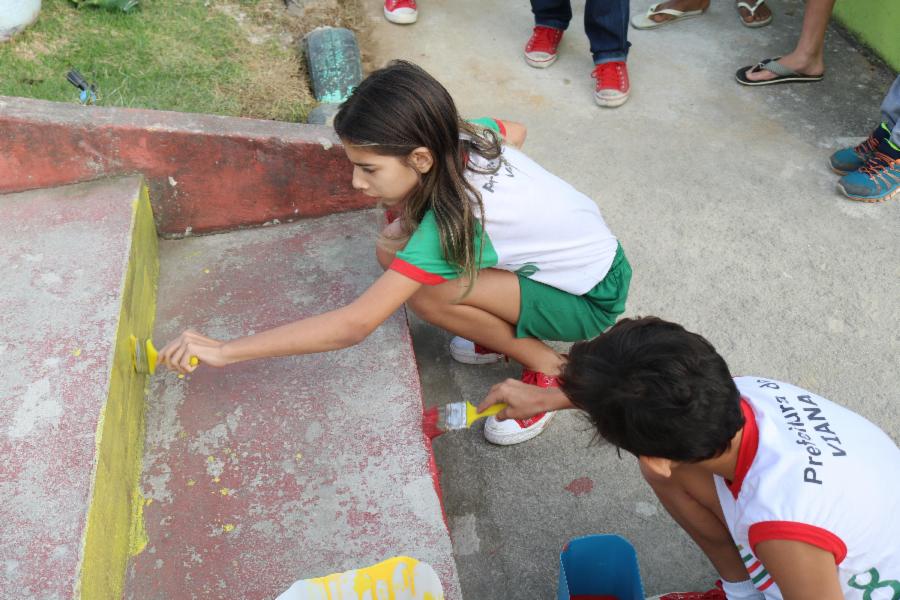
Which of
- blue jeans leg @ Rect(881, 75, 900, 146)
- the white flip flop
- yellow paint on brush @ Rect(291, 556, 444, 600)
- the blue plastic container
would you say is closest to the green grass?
the white flip flop

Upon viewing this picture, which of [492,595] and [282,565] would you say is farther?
[492,595]

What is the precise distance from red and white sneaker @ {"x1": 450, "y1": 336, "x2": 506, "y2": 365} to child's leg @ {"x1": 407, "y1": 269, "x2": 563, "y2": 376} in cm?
13

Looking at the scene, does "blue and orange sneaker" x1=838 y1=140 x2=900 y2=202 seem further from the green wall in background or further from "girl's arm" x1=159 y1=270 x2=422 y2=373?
"girl's arm" x1=159 y1=270 x2=422 y2=373

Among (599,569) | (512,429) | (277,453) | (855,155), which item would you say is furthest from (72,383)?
(855,155)

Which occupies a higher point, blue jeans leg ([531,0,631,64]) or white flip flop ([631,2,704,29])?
blue jeans leg ([531,0,631,64])

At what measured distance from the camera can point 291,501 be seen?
73.7 inches

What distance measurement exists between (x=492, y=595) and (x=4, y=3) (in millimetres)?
2565

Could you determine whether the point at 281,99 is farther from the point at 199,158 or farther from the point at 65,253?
the point at 65,253

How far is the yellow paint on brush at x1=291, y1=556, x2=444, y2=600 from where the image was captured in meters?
1.58

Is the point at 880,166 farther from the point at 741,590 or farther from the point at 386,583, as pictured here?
the point at 386,583

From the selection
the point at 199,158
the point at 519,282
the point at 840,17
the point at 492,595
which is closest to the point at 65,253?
the point at 199,158

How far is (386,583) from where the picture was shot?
5.30ft

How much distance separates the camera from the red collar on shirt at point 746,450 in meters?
1.49

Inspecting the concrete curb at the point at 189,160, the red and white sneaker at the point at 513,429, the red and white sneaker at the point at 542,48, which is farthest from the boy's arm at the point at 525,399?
the red and white sneaker at the point at 542,48
